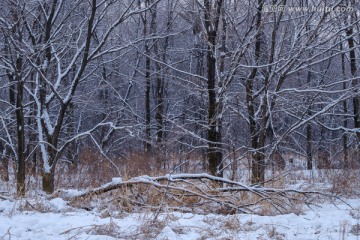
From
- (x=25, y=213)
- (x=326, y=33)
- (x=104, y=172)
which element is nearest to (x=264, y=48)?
(x=326, y=33)

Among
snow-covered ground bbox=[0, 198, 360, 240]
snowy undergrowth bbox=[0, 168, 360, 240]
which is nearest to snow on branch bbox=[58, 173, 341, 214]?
snowy undergrowth bbox=[0, 168, 360, 240]

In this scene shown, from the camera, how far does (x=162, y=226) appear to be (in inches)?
210

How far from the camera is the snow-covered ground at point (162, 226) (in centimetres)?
499

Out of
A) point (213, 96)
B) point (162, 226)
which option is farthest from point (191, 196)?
point (213, 96)

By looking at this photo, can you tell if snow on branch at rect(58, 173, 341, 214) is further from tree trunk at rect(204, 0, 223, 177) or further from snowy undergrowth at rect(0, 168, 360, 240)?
tree trunk at rect(204, 0, 223, 177)

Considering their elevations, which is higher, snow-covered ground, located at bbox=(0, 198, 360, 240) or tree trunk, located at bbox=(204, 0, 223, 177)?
tree trunk, located at bbox=(204, 0, 223, 177)

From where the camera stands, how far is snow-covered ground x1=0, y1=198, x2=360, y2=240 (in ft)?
16.4

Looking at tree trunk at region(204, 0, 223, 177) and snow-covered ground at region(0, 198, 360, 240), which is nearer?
snow-covered ground at region(0, 198, 360, 240)

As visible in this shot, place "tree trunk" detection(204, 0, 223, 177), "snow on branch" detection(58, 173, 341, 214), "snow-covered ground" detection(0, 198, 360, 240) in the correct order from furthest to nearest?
"tree trunk" detection(204, 0, 223, 177)
"snow on branch" detection(58, 173, 341, 214)
"snow-covered ground" detection(0, 198, 360, 240)

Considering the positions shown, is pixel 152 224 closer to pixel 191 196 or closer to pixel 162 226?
pixel 162 226

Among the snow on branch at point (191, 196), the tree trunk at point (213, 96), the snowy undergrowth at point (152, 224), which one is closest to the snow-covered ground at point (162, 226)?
the snowy undergrowth at point (152, 224)

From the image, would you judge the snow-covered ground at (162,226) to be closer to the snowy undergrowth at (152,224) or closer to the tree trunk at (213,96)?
the snowy undergrowth at (152,224)

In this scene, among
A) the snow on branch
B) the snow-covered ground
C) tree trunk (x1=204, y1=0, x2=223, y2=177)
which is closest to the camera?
the snow-covered ground

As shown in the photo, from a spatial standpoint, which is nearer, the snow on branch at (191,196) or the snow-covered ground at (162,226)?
the snow-covered ground at (162,226)
